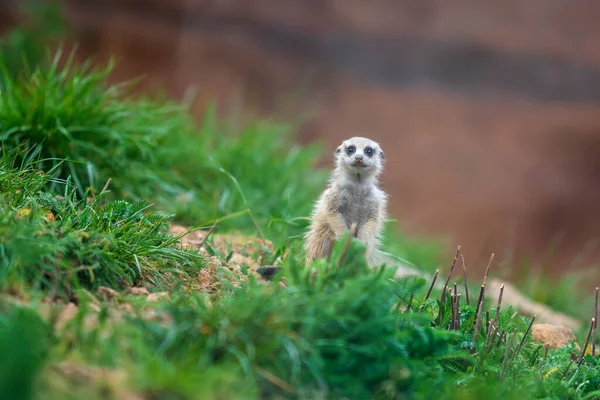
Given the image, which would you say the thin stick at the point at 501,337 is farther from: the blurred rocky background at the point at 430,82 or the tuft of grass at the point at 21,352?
the blurred rocky background at the point at 430,82

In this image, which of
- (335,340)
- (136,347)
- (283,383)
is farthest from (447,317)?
(136,347)

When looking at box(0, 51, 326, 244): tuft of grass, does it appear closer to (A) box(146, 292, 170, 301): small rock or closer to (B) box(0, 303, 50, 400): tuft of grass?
(A) box(146, 292, 170, 301): small rock

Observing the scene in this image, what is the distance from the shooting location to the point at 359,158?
379cm

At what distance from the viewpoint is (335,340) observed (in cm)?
253

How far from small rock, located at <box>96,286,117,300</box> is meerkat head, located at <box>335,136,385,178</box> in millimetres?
1453

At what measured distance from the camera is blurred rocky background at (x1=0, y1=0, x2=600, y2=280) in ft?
31.9

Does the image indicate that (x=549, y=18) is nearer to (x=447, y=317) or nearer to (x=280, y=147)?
(x=280, y=147)

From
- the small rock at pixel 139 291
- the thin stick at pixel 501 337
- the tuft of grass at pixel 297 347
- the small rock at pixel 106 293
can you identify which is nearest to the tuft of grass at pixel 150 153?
the small rock at pixel 139 291

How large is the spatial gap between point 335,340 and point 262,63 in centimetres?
806

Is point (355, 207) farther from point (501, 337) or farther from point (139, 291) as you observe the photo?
point (139, 291)

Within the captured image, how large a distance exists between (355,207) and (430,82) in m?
6.81

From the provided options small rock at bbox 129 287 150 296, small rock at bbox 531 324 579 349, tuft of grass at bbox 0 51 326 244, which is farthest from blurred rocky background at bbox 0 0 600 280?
small rock at bbox 129 287 150 296

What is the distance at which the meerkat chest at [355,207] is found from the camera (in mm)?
3768

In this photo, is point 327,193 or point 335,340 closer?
point 335,340
